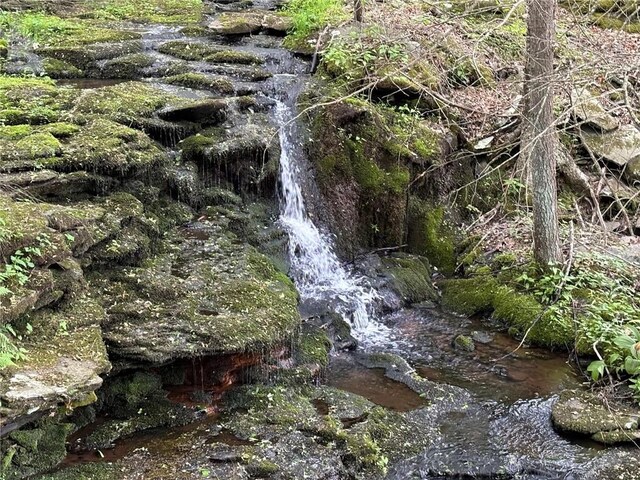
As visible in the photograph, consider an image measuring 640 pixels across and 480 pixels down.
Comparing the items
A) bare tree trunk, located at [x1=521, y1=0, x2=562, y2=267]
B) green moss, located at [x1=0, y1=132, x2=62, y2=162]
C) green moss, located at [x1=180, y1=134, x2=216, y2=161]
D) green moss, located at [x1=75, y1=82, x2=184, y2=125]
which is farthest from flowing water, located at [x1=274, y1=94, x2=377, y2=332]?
green moss, located at [x1=0, y1=132, x2=62, y2=162]

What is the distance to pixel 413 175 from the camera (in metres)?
9.77

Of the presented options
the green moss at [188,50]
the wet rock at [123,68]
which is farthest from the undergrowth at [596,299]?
the wet rock at [123,68]

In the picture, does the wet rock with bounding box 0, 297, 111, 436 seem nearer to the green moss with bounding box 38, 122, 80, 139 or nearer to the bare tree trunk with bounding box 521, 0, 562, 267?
the green moss with bounding box 38, 122, 80, 139

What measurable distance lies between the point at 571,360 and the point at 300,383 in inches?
128

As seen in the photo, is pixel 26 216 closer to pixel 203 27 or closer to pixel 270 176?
pixel 270 176

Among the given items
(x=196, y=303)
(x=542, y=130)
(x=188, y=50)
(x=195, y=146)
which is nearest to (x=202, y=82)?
(x=188, y=50)

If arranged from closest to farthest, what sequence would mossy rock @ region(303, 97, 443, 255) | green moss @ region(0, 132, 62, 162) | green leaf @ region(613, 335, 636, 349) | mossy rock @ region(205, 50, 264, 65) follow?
green leaf @ region(613, 335, 636, 349) → green moss @ region(0, 132, 62, 162) → mossy rock @ region(303, 97, 443, 255) → mossy rock @ region(205, 50, 264, 65)

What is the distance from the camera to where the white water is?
8.22m

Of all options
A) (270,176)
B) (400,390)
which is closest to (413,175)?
(270,176)

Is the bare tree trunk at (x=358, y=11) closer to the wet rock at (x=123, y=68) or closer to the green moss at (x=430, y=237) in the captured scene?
the wet rock at (x=123, y=68)

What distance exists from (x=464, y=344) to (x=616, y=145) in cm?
536

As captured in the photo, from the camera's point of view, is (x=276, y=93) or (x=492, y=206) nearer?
(x=276, y=93)

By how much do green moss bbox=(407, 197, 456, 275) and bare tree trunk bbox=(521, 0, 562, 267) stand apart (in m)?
1.60

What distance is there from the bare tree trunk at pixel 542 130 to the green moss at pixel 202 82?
4.36m
